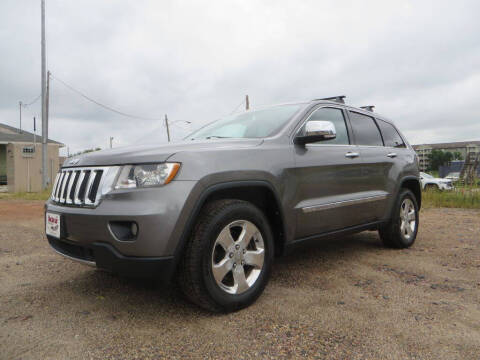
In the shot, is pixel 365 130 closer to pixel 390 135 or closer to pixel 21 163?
pixel 390 135

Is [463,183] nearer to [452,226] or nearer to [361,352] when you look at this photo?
[452,226]

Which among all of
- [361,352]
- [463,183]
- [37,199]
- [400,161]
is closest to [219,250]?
[361,352]

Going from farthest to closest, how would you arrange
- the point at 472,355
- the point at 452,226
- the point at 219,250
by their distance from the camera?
1. the point at 452,226
2. the point at 219,250
3. the point at 472,355

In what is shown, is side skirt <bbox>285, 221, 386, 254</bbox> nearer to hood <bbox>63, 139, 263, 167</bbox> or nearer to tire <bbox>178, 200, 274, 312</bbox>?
tire <bbox>178, 200, 274, 312</bbox>

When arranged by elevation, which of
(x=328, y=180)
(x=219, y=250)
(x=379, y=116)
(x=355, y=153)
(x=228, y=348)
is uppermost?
(x=379, y=116)

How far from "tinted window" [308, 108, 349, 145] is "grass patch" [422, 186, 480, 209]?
6503 mm

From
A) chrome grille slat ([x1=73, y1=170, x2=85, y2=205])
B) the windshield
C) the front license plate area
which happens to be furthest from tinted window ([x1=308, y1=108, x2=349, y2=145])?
the front license plate area

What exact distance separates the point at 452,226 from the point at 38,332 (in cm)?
603

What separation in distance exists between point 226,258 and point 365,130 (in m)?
2.47

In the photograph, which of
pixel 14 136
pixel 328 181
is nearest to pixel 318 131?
pixel 328 181

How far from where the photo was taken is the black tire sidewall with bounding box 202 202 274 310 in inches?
87.8

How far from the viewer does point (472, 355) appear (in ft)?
→ 6.14

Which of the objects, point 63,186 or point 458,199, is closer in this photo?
point 63,186

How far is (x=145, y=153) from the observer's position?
225cm
